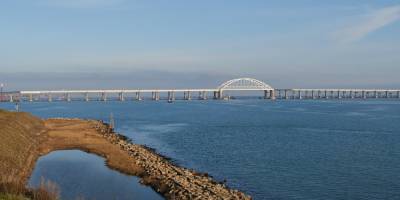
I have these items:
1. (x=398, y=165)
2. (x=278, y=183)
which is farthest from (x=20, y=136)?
(x=398, y=165)

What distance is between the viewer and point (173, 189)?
2830 centimetres

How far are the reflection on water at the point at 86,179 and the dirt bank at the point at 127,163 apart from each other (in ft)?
2.35

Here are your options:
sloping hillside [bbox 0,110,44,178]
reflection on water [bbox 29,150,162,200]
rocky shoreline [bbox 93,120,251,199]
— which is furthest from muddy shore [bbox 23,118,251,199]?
reflection on water [bbox 29,150,162,200]

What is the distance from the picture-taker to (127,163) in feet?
123

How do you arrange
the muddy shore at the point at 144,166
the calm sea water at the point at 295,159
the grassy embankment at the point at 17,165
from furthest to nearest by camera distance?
the calm sea water at the point at 295,159, the muddy shore at the point at 144,166, the grassy embankment at the point at 17,165

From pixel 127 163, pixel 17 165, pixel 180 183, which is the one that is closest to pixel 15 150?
pixel 17 165

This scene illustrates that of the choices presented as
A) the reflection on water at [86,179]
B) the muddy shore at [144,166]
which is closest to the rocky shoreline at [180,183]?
the muddy shore at [144,166]

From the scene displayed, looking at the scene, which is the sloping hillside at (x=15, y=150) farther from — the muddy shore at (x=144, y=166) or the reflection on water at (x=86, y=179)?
the reflection on water at (x=86, y=179)

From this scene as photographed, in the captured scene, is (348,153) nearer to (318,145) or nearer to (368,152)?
(368,152)

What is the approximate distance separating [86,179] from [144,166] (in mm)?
5269

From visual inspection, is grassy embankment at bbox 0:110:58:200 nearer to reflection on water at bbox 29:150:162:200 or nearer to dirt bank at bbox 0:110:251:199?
dirt bank at bbox 0:110:251:199

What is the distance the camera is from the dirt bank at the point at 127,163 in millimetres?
28078

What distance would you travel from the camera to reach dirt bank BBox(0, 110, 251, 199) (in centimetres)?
2808

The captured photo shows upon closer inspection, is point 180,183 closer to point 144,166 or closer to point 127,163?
point 144,166
